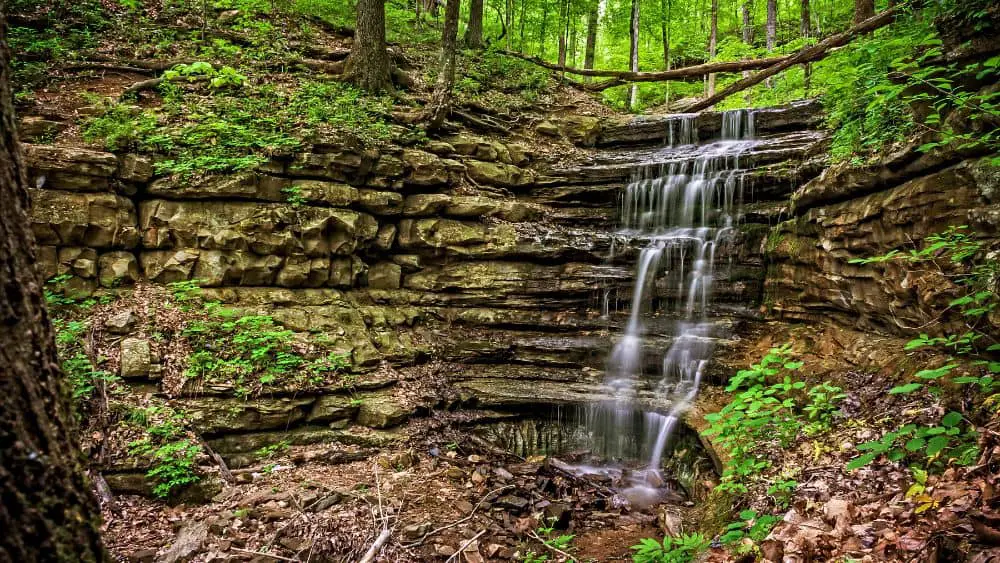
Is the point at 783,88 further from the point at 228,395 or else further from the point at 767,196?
the point at 228,395

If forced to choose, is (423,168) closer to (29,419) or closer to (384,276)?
(384,276)

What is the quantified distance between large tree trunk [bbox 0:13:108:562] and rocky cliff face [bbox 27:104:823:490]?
5.62 m

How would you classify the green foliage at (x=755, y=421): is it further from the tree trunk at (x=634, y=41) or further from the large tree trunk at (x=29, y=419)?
the tree trunk at (x=634, y=41)

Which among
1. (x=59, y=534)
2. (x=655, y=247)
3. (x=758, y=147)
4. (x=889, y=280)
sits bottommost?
(x=59, y=534)

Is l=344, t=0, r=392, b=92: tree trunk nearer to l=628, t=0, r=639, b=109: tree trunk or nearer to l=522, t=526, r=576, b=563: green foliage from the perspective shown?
l=522, t=526, r=576, b=563: green foliage

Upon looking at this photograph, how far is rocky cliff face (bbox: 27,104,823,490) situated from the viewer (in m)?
7.15

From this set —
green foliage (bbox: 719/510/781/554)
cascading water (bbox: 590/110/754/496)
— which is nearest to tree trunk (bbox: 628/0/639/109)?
cascading water (bbox: 590/110/754/496)

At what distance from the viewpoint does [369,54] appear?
11.4 metres

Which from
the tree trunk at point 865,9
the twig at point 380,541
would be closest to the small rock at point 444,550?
the twig at point 380,541

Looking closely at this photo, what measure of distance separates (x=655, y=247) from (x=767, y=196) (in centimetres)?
241

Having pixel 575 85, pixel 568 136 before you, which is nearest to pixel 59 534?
pixel 568 136

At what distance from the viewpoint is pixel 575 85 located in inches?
660

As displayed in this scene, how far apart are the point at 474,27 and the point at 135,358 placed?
562 inches

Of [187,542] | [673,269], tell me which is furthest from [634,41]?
[187,542]
